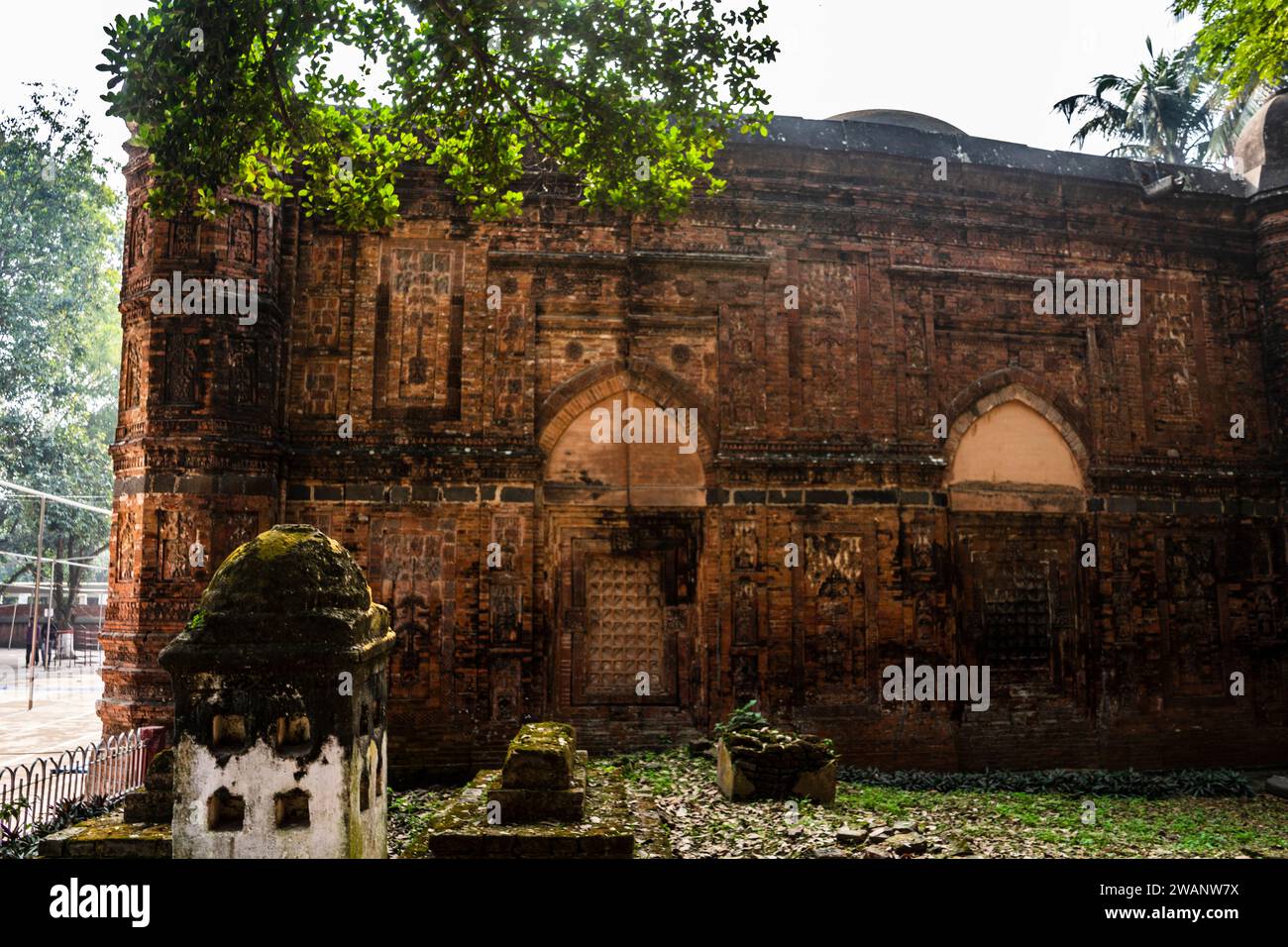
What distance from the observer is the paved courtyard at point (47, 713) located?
11.1 m

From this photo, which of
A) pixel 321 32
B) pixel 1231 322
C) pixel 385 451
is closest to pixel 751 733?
pixel 385 451

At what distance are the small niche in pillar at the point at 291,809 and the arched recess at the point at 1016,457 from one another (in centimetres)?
864

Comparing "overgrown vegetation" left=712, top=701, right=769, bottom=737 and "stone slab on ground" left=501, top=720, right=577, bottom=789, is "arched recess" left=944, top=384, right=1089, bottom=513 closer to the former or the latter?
"overgrown vegetation" left=712, top=701, right=769, bottom=737

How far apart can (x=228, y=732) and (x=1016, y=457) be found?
32.3ft

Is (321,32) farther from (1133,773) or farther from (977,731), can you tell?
(1133,773)

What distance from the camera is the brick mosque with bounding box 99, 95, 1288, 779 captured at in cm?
943

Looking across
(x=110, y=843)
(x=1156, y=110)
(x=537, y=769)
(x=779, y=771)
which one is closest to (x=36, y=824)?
(x=110, y=843)

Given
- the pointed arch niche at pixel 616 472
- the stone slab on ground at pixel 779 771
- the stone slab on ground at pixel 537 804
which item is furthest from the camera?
the pointed arch niche at pixel 616 472

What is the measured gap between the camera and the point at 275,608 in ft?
14.0

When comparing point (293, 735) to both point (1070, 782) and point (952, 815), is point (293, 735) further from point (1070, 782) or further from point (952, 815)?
point (1070, 782)

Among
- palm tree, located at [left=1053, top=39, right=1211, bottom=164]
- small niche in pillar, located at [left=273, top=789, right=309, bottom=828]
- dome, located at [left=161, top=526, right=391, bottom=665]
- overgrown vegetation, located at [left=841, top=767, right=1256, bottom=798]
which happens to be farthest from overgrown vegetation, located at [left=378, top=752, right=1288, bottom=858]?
palm tree, located at [left=1053, top=39, right=1211, bottom=164]

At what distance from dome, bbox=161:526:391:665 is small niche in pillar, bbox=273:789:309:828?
711 millimetres

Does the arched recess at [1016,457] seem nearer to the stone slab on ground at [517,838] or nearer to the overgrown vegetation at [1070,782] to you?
the overgrown vegetation at [1070,782]

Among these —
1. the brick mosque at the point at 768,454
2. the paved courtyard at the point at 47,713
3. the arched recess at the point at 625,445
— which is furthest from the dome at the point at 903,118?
the paved courtyard at the point at 47,713
